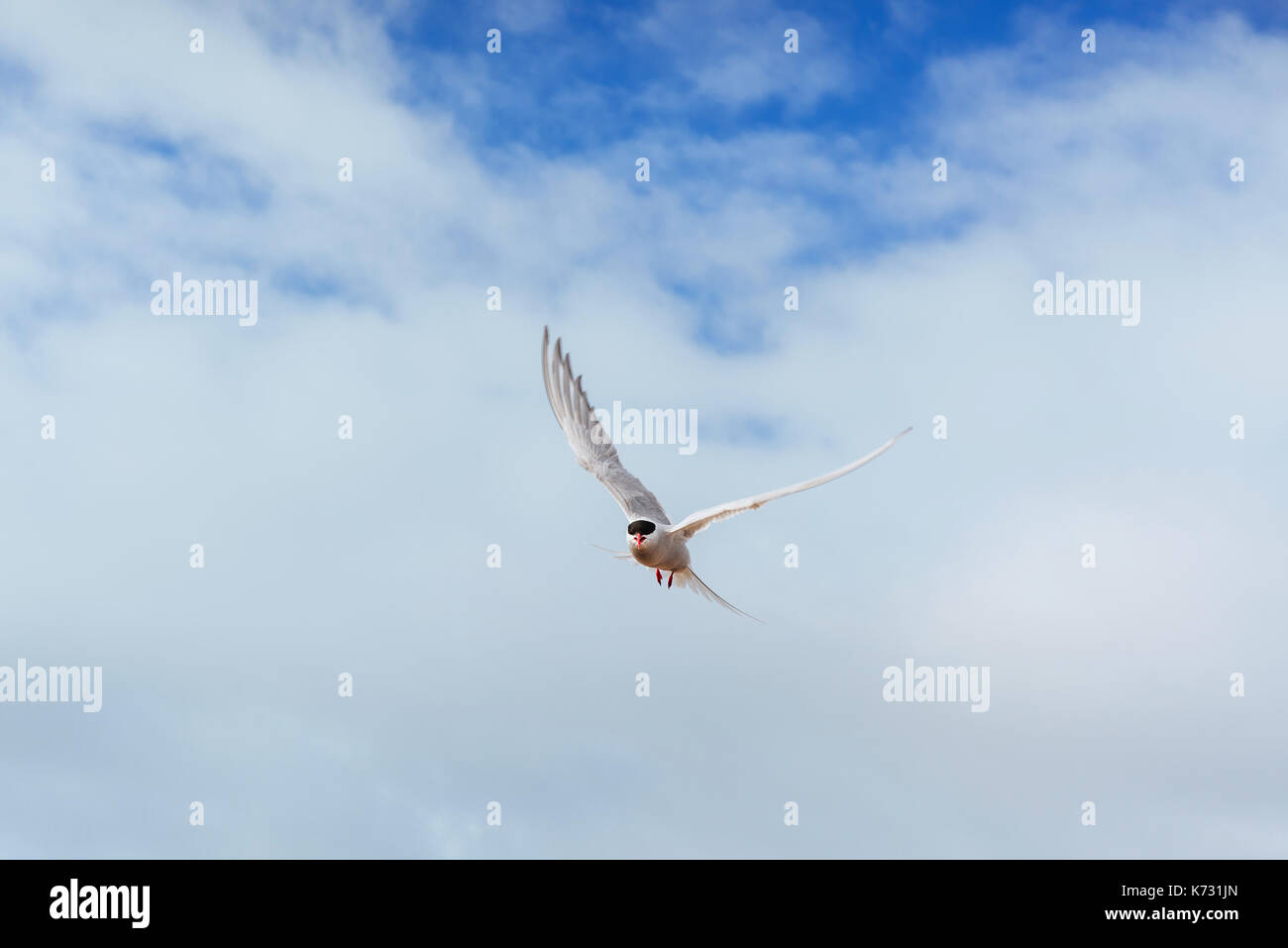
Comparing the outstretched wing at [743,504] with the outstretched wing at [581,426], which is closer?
the outstretched wing at [743,504]

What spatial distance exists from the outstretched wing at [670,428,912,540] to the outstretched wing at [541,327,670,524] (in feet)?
9.31

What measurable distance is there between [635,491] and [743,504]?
4.30m

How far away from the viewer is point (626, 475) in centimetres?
2675

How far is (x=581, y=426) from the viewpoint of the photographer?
89.6ft

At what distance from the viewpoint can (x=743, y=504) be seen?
2222 cm

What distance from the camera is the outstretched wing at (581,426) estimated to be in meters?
26.5

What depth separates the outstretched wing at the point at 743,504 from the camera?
66.8ft

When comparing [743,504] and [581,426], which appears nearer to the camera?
[743,504]

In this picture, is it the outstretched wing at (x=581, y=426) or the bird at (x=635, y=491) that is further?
the outstretched wing at (x=581, y=426)

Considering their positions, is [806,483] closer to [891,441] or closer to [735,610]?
[891,441]

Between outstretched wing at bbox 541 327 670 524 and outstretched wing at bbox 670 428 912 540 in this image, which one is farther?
outstretched wing at bbox 541 327 670 524

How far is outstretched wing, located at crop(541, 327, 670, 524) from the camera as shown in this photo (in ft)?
86.8

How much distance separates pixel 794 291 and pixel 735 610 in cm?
841
